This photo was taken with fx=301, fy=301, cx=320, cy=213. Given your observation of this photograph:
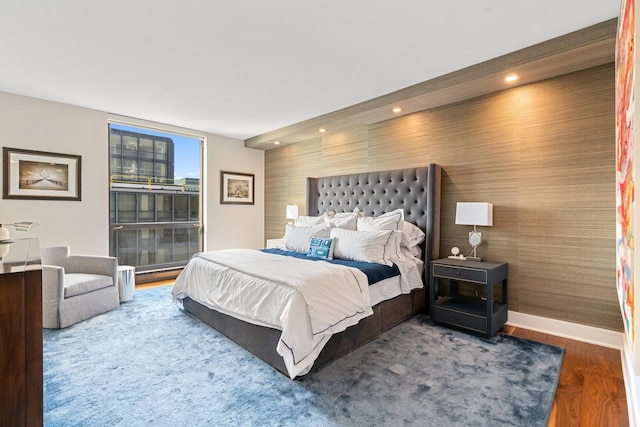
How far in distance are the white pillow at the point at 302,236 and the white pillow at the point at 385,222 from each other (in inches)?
18.7

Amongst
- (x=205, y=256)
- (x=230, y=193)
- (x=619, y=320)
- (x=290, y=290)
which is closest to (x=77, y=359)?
(x=205, y=256)

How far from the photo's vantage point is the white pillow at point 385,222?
3.60m

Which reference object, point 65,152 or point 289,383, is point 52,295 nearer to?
point 65,152

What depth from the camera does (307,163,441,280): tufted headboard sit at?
3.60m

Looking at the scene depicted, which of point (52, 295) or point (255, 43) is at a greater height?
point (255, 43)

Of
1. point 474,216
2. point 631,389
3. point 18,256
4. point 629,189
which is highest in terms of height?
point 629,189

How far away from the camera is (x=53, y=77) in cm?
322

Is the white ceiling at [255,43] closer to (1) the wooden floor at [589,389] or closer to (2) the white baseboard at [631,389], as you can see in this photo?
(2) the white baseboard at [631,389]

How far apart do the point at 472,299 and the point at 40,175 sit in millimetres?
5543

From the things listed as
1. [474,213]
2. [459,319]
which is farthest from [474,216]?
[459,319]

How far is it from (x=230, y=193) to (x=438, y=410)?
16.5 feet

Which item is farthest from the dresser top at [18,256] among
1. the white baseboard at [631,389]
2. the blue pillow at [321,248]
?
the white baseboard at [631,389]

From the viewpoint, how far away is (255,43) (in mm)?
2584

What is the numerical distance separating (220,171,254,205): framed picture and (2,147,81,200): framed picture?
2197mm
